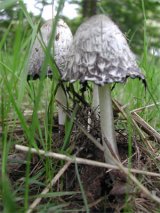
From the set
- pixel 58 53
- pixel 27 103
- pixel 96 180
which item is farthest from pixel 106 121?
pixel 27 103

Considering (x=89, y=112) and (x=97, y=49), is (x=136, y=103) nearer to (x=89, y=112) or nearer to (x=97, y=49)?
(x=89, y=112)

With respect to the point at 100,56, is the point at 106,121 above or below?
below

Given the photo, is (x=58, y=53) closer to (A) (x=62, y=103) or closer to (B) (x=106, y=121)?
(A) (x=62, y=103)

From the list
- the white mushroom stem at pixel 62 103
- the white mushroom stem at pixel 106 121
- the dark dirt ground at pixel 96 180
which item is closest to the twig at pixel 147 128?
the dark dirt ground at pixel 96 180

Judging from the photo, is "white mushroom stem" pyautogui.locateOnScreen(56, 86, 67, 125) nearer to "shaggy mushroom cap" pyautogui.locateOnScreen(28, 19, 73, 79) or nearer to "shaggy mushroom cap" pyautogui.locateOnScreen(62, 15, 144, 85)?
"shaggy mushroom cap" pyautogui.locateOnScreen(28, 19, 73, 79)

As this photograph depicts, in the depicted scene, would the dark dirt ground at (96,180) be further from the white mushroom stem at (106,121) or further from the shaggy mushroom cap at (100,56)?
the shaggy mushroom cap at (100,56)

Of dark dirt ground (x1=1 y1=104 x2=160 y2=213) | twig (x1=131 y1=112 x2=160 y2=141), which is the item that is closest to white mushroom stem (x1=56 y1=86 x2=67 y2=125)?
dark dirt ground (x1=1 y1=104 x2=160 y2=213)
